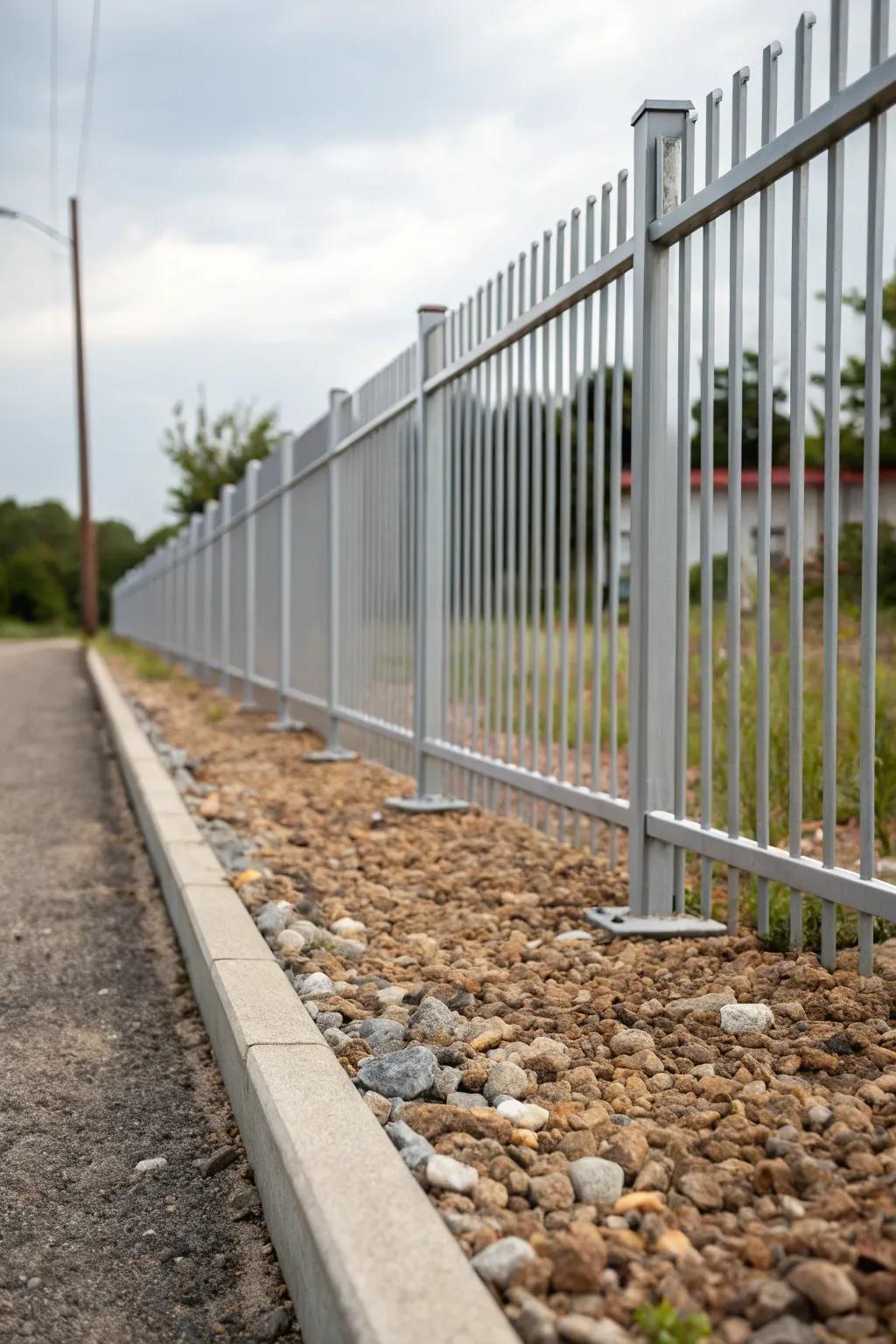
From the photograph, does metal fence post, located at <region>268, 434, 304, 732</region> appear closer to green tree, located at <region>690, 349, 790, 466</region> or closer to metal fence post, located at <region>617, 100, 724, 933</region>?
green tree, located at <region>690, 349, 790, 466</region>

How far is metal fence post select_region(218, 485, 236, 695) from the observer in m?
14.9

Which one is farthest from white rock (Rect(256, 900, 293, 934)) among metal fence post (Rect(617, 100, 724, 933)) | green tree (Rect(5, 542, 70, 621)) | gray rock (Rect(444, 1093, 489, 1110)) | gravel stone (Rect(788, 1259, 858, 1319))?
green tree (Rect(5, 542, 70, 621))

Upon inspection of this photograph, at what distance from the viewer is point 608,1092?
8.60 feet

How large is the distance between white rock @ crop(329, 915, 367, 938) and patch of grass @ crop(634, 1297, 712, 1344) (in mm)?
2412

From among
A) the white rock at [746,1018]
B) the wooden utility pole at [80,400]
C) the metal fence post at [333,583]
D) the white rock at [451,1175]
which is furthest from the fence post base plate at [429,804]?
the wooden utility pole at [80,400]

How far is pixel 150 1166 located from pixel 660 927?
5.30 ft

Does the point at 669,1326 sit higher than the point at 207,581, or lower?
lower

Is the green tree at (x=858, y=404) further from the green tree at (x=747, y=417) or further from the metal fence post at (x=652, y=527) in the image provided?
the metal fence post at (x=652, y=527)

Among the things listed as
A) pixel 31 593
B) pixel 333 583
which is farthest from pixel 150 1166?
pixel 31 593

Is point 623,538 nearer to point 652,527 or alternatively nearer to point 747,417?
point 652,527

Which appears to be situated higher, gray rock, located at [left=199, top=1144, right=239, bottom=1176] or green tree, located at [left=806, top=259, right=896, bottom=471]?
green tree, located at [left=806, top=259, right=896, bottom=471]

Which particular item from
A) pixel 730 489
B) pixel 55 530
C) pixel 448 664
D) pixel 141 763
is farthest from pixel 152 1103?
pixel 55 530

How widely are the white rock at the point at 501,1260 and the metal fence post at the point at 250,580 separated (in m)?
10.9

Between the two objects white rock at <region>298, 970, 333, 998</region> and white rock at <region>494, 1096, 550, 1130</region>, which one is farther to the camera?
white rock at <region>298, 970, 333, 998</region>
